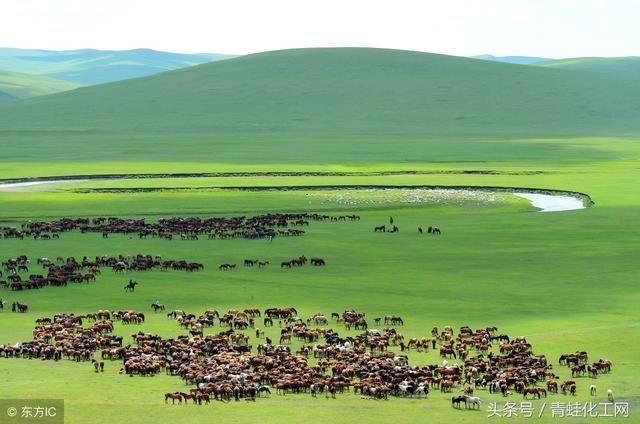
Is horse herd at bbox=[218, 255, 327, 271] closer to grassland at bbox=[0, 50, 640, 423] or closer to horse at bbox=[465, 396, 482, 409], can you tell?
grassland at bbox=[0, 50, 640, 423]

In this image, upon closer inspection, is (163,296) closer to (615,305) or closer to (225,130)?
(615,305)

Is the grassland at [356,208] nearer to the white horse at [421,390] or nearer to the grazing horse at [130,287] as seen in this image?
the grazing horse at [130,287]

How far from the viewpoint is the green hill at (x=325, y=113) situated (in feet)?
406

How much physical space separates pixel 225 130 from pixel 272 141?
1745 cm

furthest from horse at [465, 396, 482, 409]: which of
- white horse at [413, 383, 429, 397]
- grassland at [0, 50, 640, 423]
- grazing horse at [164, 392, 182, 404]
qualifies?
grazing horse at [164, 392, 182, 404]

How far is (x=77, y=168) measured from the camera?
104 metres

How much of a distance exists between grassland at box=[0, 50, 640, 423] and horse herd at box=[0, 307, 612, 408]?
2.20 ft

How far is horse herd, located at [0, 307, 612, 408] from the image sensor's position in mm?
28422

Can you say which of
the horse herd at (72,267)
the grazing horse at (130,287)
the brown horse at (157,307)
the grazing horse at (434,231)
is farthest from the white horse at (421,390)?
the grazing horse at (434,231)

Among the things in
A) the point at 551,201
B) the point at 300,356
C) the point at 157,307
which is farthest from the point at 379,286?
the point at 551,201

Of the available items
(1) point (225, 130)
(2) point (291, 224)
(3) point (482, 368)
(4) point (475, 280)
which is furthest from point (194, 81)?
(3) point (482, 368)

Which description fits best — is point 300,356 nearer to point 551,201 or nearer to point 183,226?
point 183,226

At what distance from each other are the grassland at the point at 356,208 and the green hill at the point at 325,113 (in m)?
0.56

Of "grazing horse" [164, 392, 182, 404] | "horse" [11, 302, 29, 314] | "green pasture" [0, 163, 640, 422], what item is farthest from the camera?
"horse" [11, 302, 29, 314]
